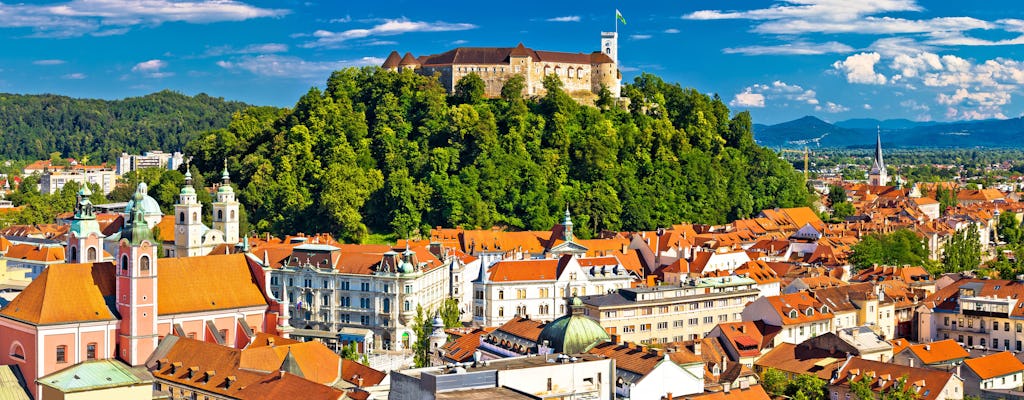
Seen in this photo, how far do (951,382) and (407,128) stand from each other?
5874cm

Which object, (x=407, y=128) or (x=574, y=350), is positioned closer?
(x=574, y=350)

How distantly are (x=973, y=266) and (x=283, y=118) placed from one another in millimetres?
53854

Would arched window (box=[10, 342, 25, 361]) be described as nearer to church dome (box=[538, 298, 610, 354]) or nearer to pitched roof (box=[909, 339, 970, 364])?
church dome (box=[538, 298, 610, 354])

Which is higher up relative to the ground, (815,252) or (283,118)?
(283,118)

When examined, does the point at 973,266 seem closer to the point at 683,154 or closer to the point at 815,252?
the point at 815,252

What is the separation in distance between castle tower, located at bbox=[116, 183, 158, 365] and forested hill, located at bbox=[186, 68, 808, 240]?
1575 inches

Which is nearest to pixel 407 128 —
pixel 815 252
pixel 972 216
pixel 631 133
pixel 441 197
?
pixel 441 197

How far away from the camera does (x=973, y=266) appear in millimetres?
93812

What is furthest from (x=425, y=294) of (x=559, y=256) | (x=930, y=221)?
(x=930, y=221)

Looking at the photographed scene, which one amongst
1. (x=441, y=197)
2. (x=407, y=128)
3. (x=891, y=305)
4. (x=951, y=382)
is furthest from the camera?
(x=407, y=128)

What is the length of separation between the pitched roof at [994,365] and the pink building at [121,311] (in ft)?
97.4

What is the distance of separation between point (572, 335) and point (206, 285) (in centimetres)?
1734

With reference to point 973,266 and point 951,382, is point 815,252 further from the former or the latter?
point 951,382

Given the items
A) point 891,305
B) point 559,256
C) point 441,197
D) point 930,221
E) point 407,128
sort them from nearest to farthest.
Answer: point 891,305 < point 559,256 < point 441,197 < point 407,128 < point 930,221
